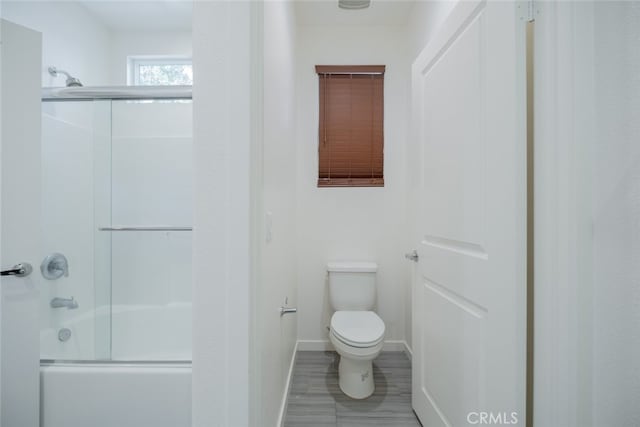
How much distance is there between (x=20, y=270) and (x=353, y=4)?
244 cm

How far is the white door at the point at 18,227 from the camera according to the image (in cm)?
102

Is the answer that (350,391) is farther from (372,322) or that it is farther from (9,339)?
(9,339)

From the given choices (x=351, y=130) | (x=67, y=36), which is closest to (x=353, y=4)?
(x=351, y=130)

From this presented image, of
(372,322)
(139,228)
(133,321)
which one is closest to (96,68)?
(139,228)

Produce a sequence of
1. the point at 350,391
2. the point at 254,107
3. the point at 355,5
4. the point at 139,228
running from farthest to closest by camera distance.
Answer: the point at 355,5 < the point at 139,228 < the point at 350,391 < the point at 254,107

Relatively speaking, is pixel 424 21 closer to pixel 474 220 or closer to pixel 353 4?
pixel 353 4

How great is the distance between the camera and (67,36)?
1794 millimetres

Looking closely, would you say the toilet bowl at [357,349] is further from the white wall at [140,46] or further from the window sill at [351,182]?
the white wall at [140,46]

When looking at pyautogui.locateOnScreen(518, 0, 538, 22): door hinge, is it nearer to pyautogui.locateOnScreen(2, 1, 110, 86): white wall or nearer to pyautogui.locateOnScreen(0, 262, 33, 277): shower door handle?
pyautogui.locateOnScreen(0, 262, 33, 277): shower door handle

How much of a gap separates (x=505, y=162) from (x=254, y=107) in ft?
2.62

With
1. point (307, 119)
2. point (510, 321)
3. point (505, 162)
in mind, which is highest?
point (307, 119)

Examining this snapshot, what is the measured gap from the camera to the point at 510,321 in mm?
858

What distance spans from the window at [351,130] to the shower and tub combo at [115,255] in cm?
105

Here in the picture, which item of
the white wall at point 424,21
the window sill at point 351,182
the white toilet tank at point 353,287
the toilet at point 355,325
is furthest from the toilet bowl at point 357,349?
the white wall at point 424,21
